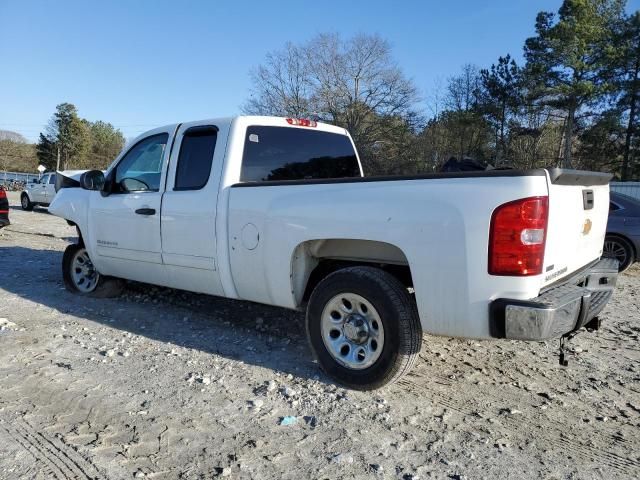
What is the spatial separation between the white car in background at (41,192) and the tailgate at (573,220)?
20664 mm

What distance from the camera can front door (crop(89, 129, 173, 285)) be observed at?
4883 mm

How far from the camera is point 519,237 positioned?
9.44ft

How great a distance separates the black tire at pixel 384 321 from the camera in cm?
334

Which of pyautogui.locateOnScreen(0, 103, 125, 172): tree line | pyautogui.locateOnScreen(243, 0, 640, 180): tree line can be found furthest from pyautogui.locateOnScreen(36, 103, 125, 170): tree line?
pyautogui.locateOnScreen(243, 0, 640, 180): tree line

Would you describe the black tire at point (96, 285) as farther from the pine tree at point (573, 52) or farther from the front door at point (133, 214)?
the pine tree at point (573, 52)

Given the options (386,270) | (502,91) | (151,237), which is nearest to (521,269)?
(386,270)

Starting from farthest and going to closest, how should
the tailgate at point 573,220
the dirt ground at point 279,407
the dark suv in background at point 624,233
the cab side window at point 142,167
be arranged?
the dark suv in background at point 624,233 → the cab side window at point 142,167 → the tailgate at point 573,220 → the dirt ground at point 279,407

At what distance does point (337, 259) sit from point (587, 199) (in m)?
1.82

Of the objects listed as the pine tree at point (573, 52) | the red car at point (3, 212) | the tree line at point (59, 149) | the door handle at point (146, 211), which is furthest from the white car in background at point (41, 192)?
the tree line at point (59, 149)

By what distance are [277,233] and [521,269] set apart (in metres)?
1.76

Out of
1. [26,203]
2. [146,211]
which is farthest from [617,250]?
[26,203]

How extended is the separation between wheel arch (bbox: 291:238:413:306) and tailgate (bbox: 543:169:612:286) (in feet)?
3.14

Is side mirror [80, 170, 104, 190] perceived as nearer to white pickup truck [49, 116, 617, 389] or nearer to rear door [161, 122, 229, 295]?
white pickup truck [49, 116, 617, 389]

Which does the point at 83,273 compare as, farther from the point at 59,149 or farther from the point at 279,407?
the point at 59,149
